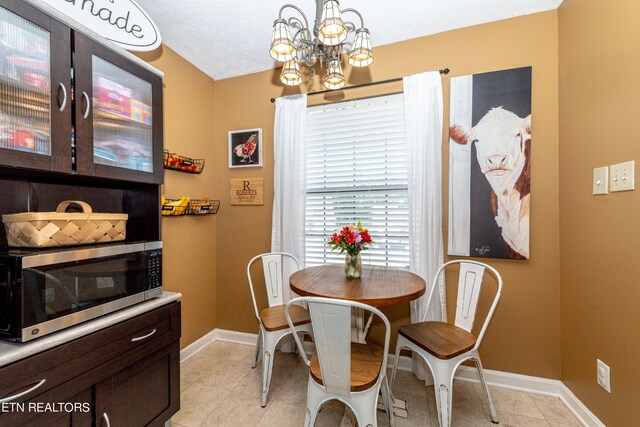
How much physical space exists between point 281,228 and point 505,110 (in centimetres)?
196

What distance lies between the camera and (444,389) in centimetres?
150

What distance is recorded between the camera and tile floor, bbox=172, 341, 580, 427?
1.69 metres

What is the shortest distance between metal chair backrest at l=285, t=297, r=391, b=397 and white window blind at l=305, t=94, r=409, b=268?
1.14 m

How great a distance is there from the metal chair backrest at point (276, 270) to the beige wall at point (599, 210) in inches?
76.3

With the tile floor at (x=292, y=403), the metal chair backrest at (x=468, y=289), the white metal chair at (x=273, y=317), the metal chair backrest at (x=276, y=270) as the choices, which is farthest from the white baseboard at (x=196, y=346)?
the metal chair backrest at (x=468, y=289)

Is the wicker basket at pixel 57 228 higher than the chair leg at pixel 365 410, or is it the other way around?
the wicker basket at pixel 57 228

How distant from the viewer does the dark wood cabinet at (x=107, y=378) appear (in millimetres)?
977

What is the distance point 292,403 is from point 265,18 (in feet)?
8.86

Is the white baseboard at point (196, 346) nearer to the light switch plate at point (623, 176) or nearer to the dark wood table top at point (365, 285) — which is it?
the dark wood table top at point (365, 285)

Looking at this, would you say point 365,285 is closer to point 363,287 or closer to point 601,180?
→ point 363,287

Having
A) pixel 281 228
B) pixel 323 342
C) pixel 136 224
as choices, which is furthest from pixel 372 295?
pixel 136 224

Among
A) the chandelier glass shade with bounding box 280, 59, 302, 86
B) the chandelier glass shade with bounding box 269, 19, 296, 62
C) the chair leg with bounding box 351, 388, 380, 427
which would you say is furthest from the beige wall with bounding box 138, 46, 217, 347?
the chair leg with bounding box 351, 388, 380, 427

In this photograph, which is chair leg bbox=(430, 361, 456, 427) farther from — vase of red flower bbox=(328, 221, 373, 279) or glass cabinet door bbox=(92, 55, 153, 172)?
glass cabinet door bbox=(92, 55, 153, 172)

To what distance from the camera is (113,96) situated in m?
1.41
